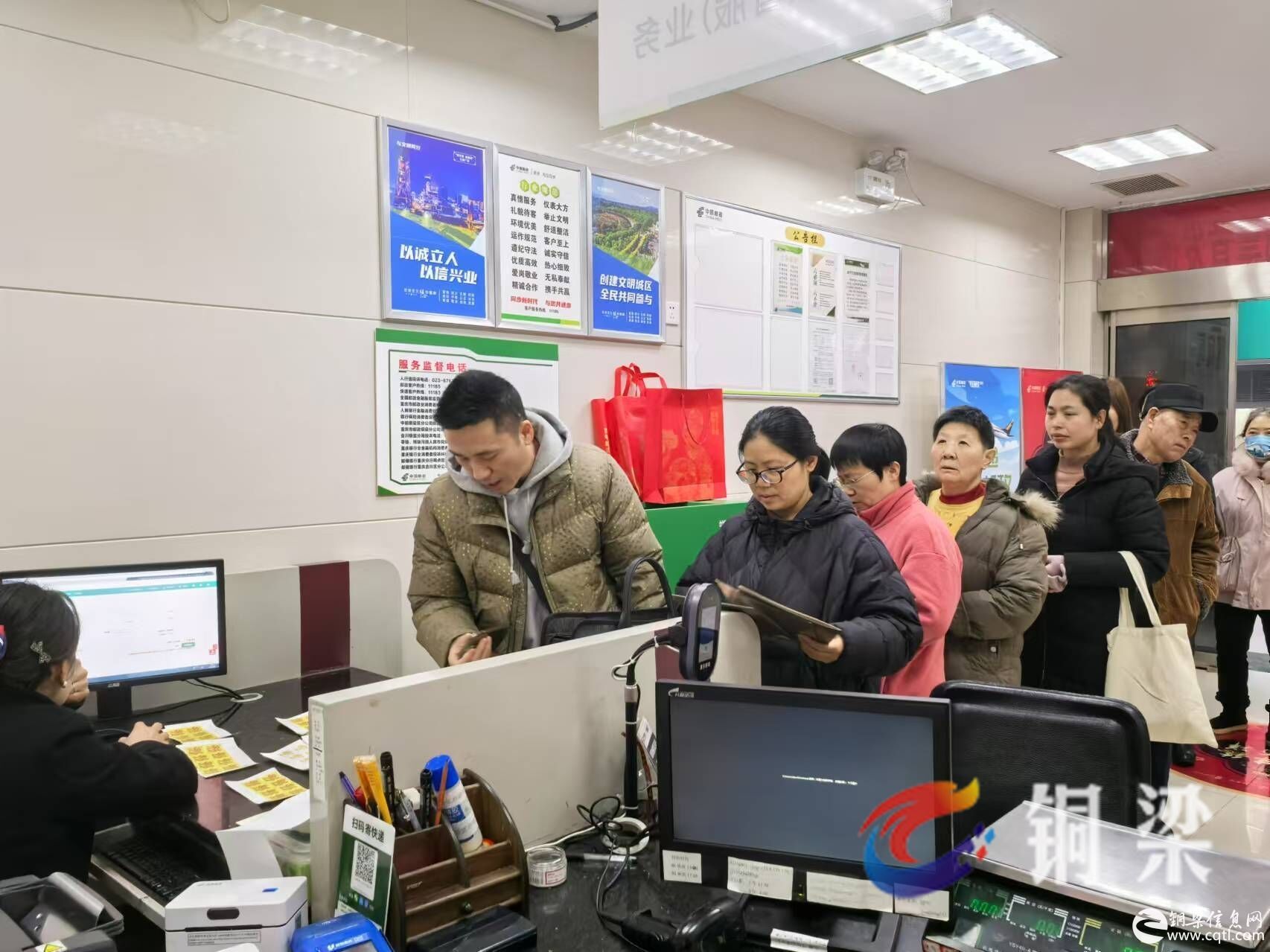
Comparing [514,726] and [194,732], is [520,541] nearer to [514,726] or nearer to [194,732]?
[514,726]

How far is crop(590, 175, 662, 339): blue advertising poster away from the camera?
3490mm

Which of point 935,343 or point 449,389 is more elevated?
point 935,343

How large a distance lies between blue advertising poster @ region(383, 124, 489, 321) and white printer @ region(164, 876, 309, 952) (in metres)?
2.09

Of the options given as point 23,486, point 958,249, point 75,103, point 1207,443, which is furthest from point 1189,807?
point 1207,443

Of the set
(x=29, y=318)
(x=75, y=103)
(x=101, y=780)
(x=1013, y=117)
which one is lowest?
(x=101, y=780)

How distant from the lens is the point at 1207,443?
618cm

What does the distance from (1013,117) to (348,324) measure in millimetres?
3587

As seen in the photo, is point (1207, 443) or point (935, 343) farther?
point (1207, 443)

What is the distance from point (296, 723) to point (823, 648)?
1.33 metres

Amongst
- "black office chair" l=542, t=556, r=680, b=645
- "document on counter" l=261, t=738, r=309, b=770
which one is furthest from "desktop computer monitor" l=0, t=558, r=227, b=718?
"black office chair" l=542, t=556, r=680, b=645

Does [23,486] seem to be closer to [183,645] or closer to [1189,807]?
[183,645]

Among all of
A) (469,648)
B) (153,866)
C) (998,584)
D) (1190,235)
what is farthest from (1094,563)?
(1190,235)

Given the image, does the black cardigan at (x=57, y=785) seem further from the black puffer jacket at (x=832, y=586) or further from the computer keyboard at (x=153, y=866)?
the black puffer jacket at (x=832, y=586)

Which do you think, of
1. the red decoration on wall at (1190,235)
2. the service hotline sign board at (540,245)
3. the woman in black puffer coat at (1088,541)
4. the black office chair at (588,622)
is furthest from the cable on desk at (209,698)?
the red decoration on wall at (1190,235)
